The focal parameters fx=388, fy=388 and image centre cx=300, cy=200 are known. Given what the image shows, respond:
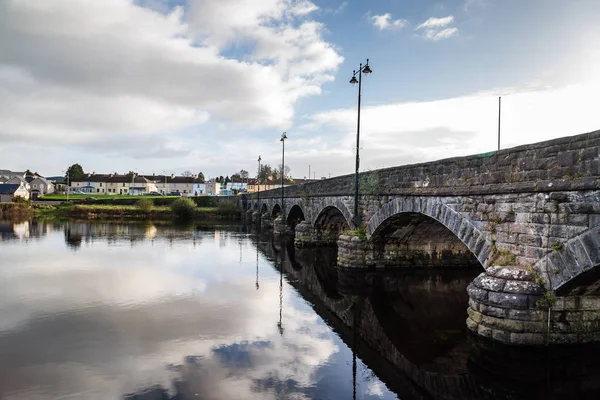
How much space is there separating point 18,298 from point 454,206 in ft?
44.8

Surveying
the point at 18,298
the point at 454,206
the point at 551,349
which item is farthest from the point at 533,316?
the point at 18,298

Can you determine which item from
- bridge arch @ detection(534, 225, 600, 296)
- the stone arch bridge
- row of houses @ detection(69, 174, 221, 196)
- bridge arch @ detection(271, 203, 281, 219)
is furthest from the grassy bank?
bridge arch @ detection(534, 225, 600, 296)

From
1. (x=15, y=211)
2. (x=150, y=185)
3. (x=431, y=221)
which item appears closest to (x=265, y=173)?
(x=150, y=185)

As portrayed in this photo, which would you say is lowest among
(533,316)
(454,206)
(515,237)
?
(533,316)

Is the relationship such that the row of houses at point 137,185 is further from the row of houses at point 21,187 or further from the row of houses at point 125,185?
the row of houses at point 21,187

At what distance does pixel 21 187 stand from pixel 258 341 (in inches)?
3889

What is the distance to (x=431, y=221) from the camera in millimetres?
15602

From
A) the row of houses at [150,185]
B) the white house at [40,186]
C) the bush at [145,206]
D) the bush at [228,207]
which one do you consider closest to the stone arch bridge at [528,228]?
the bush at [228,207]

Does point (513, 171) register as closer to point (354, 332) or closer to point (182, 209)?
point (354, 332)

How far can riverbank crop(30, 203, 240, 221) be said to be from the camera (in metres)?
55.7

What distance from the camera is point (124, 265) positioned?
731 inches

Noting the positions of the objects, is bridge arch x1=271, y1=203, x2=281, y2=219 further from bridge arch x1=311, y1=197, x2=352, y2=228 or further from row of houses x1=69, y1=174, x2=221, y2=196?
row of houses x1=69, y1=174, x2=221, y2=196

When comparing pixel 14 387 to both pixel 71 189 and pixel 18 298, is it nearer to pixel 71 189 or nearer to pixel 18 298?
pixel 18 298

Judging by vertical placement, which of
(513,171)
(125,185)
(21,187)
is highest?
(125,185)
